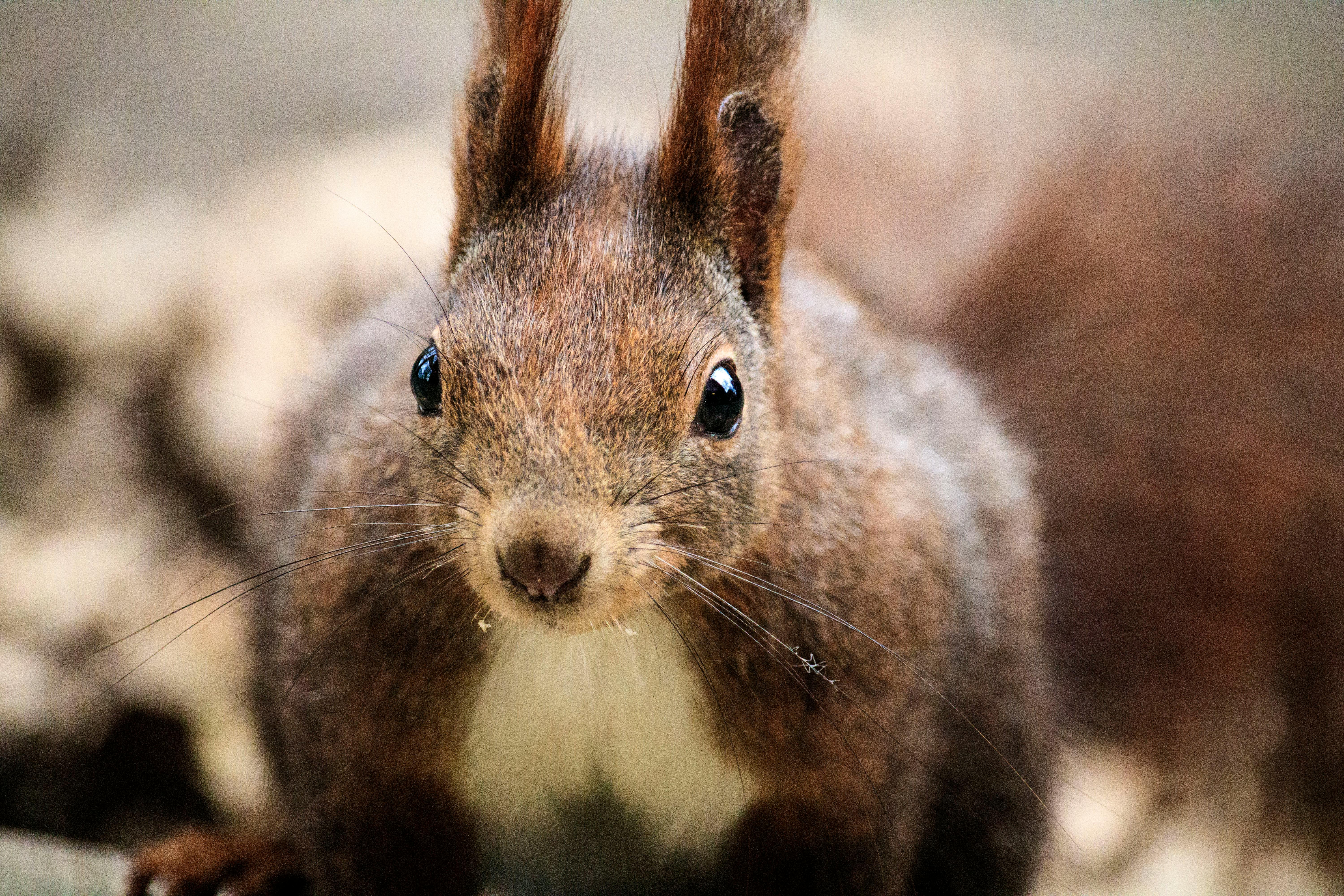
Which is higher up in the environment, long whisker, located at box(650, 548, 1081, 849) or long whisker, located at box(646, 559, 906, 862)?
long whisker, located at box(650, 548, 1081, 849)

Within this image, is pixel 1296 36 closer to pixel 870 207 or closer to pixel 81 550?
pixel 870 207

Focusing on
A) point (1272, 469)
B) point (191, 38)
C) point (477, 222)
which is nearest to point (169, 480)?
point (191, 38)

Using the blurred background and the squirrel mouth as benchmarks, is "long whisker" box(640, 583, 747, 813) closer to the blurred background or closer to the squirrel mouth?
the squirrel mouth

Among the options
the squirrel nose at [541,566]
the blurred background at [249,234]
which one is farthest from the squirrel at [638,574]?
the blurred background at [249,234]

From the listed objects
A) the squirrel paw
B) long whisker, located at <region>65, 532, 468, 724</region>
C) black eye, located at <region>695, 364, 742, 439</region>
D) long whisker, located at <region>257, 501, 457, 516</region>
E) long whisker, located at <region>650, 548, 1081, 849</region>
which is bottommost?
the squirrel paw

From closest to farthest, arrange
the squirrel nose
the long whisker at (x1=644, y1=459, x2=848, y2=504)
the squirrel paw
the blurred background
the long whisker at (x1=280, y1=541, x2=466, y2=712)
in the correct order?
the squirrel nose → the long whisker at (x1=644, y1=459, x2=848, y2=504) → the long whisker at (x1=280, y1=541, x2=466, y2=712) → the squirrel paw → the blurred background

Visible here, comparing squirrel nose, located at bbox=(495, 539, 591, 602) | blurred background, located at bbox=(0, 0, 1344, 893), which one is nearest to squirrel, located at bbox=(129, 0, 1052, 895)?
squirrel nose, located at bbox=(495, 539, 591, 602)

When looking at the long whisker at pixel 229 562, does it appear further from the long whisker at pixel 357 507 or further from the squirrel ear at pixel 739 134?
the squirrel ear at pixel 739 134
